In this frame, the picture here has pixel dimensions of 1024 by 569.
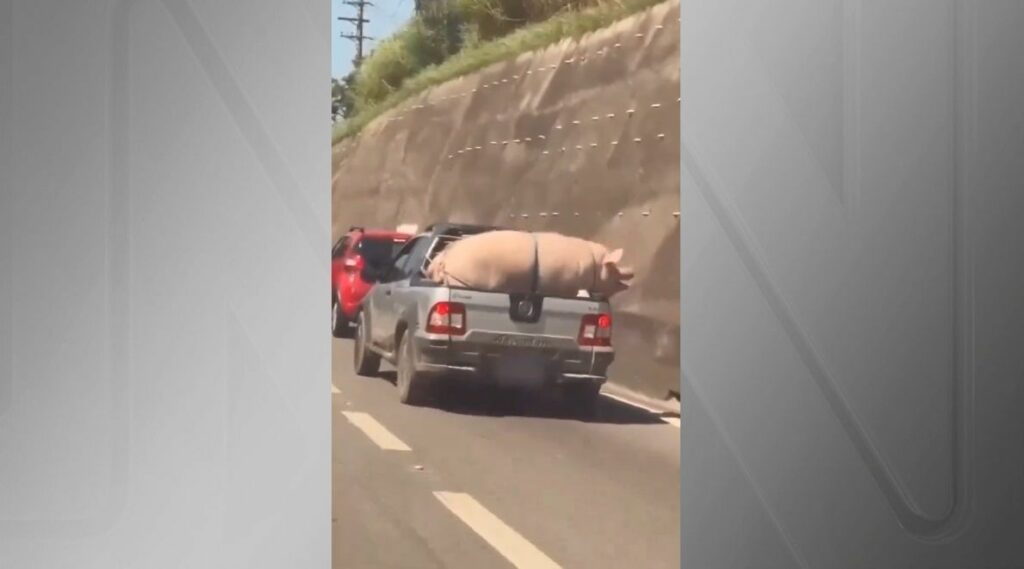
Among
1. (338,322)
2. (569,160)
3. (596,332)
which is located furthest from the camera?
(569,160)

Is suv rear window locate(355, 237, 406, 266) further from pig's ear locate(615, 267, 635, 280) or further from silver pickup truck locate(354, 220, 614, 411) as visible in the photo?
pig's ear locate(615, 267, 635, 280)

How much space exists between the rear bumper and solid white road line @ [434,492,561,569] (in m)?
0.38

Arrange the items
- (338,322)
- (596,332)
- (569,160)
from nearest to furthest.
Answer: (338,322) < (596,332) < (569,160)

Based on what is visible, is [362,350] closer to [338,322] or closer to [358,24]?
[338,322]

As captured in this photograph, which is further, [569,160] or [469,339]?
[569,160]

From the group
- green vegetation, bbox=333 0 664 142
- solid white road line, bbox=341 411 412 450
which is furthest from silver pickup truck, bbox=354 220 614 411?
green vegetation, bbox=333 0 664 142

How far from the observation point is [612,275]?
437 cm

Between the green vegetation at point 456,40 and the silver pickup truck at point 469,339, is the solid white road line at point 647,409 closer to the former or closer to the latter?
the silver pickup truck at point 469,339

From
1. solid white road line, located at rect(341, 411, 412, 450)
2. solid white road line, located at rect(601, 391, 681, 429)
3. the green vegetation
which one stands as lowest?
solid white road line, located at rect(341, 411, 412, 450)

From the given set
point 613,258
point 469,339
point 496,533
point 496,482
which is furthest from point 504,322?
point 496,533

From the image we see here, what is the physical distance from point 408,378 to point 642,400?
2.44 ft

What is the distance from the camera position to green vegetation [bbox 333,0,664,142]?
4.31 meters

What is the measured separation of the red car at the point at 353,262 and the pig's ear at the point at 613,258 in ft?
2.08

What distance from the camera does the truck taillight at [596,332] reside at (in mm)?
4332
